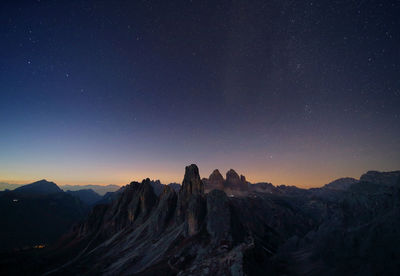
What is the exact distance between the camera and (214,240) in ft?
188

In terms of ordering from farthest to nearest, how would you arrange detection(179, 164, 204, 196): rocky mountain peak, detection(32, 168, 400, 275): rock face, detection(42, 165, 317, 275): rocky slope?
detection(179, 164, 204, 196): rocky mountain peak
detection(42, 165, 317, 275): rocky slope
detection(32, 168, 400, 275): rock face

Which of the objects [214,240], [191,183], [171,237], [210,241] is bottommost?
[171,237]

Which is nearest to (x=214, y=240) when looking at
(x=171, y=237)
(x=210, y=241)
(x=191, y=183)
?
(x=210, y=241)

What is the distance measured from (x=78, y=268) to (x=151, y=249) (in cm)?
3465

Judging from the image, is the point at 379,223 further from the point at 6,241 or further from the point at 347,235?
the point at 6,241

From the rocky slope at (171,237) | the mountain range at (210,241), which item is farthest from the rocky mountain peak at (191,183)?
the mountain range at (210,241)

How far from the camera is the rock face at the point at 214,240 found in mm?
35562

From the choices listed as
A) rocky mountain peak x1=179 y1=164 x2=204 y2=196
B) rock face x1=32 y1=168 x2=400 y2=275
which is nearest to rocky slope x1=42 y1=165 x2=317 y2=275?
rocky mountain peak x1=179 y1=164 x2=204 y2=196

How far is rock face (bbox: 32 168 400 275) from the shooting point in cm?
3556

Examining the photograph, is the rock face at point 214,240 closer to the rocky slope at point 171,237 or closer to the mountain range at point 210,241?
the mountain range at point 210,241

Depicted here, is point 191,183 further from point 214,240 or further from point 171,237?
point 214,240

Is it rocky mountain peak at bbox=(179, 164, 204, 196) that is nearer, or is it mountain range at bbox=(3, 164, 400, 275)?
mountain range at bbox=(3, 164, 400, 275)

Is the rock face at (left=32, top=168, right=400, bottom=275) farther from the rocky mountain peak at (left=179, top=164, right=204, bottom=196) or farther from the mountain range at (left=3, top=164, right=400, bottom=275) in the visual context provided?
the rocky mountain peak at (left=179, top=164, right=204, bottom=196)

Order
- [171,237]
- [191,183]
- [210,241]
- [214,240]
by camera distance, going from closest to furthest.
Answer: [214,240] < [210,241] < [171,237] < [191,183]
